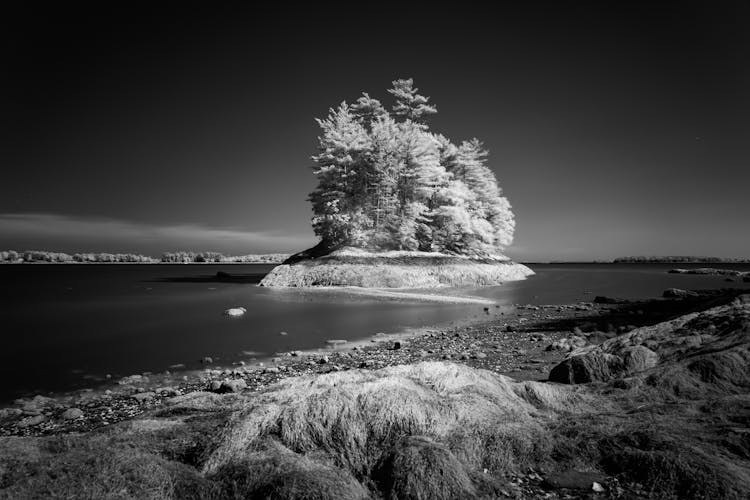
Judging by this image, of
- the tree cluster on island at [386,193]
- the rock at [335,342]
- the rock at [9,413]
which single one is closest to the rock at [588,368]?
the rock at [335,342]

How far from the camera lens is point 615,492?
10.4 ft

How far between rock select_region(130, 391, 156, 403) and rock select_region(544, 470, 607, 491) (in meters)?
7.93

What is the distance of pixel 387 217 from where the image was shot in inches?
1751

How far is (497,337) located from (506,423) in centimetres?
1008

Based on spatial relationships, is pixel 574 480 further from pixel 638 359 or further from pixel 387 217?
pixel 387 217

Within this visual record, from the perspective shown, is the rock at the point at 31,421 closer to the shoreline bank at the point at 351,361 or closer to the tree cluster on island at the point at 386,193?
the shoreline bank at the point at 351,361

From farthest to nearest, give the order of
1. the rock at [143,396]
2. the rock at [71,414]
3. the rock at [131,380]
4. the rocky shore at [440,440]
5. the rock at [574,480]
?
1. the rock at [131,380]
2. the rock at [143,396]
3. the rock at [71,414]
4. the rock at [574,480]
5. the rocky shore at [440,440]

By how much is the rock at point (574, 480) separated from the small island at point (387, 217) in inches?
1262

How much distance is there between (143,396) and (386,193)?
39.8 metres

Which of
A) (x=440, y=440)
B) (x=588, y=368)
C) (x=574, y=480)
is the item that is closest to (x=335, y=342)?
(x=588, y=368)

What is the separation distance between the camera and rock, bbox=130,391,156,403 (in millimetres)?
7879

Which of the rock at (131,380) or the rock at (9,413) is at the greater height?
the rock at (9,413)

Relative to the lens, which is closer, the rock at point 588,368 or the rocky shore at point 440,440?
the rocky shore at point 440,440

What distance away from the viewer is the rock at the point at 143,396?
7879 millimetres
